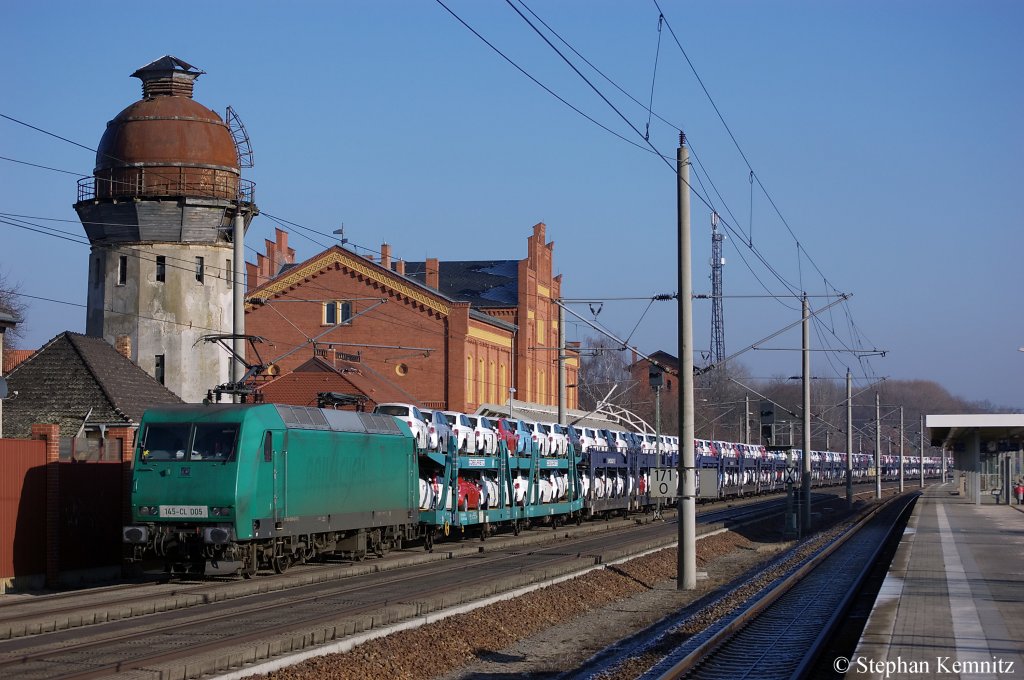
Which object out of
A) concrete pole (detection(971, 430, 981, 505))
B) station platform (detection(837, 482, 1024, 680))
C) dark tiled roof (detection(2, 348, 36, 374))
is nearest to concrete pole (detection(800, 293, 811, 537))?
station platform (detection(837, 482, 1024, 680))

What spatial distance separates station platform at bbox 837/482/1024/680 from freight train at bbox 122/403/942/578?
5.22m

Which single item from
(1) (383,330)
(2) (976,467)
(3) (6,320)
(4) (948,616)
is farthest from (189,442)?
(2) (976,467)

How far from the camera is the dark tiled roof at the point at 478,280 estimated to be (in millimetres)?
80438

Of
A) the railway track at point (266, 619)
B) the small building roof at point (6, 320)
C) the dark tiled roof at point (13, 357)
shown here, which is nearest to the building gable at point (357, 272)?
the dark tiled roof at point (13, 357)

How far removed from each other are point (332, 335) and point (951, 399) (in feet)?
493

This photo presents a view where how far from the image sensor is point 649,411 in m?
130

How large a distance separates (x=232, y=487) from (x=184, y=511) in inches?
38.2

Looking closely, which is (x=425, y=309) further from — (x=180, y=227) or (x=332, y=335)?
(x=180, y=227)

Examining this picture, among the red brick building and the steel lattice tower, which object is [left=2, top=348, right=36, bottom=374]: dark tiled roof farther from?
the steel lattice tower

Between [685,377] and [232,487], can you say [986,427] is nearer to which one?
[685,377]

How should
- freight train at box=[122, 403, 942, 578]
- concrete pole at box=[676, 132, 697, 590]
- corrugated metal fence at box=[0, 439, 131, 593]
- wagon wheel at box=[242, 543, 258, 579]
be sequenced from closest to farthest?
1. freight train at box=[122, 403, 942, 578]
2. corrugated metal fence at box=[0, 439, 131, 593]
3. wagon wheel at box=[242, 543, 258, 579]
4. concrete pole at box=[676, 132, 697, 590]

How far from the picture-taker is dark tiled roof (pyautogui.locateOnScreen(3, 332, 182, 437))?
3378 cm

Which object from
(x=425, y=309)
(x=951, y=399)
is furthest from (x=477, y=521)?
(x=951, y=399)

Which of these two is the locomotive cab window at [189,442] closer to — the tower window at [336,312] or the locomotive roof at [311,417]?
the locomotive roof at [311,417]
